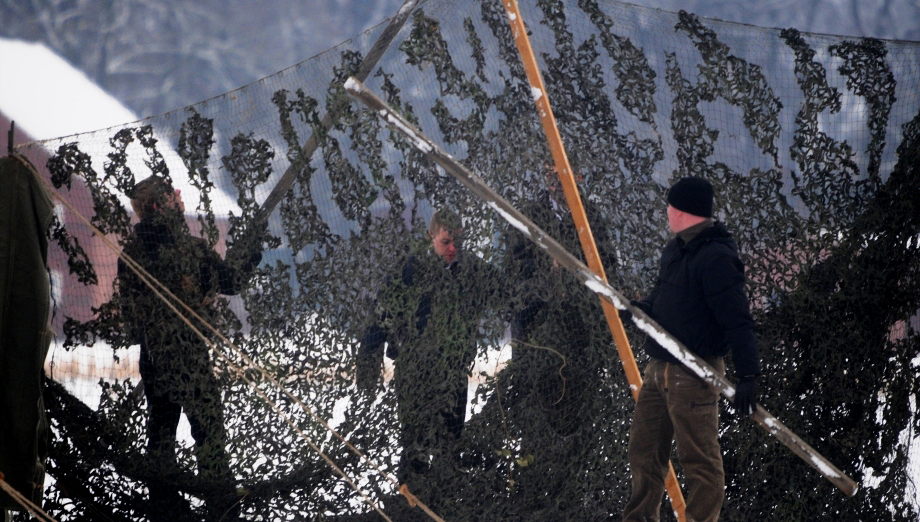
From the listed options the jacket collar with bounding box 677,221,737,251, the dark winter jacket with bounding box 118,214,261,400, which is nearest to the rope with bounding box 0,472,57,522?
the dark winter jacket with bounding box 118,214,261,400

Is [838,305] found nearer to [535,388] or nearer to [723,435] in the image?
[723,435]

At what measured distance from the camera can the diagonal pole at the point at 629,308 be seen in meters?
2.94

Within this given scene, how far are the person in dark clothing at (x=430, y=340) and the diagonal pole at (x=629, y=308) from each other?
613 millimetres

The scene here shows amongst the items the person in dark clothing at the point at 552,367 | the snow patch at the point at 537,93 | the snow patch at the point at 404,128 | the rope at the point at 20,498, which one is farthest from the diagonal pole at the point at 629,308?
the rope at the point at 20,498

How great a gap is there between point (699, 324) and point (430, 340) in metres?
1.13

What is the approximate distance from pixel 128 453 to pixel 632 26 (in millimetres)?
2668

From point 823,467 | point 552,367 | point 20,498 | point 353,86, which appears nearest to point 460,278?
point 552,367

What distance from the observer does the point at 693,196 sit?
10.0 feet

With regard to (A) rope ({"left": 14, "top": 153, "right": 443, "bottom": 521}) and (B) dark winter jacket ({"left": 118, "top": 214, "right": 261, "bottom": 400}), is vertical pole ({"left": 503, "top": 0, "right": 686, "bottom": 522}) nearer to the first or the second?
(A) rope ({"left": 14, "top": 153, "right": 443, "bottom": 521})

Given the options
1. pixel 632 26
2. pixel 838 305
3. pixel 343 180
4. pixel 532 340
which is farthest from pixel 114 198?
pixel 838 305

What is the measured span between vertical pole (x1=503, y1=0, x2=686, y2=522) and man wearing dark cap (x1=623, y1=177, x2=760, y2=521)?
0.20m

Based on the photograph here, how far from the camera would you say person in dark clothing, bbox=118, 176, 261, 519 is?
3.63 m

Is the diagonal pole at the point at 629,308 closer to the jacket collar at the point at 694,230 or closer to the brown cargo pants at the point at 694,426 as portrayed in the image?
the brown cargo pants at the point at 694,426

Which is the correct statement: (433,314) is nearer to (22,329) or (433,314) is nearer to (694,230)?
(694,230)
